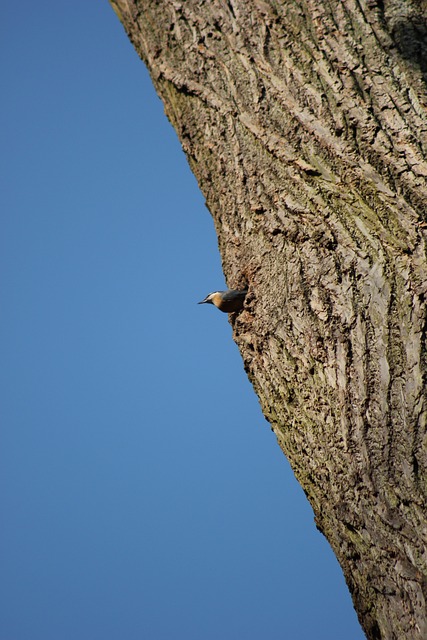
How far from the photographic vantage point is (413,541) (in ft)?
3.80

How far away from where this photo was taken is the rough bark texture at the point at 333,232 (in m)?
1.23

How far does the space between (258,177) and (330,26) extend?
0.40m

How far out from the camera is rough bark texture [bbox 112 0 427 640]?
1.23m

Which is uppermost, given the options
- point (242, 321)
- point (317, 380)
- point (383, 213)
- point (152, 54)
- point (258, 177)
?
point (152, 54)

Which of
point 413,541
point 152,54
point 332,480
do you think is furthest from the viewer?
point 152,54

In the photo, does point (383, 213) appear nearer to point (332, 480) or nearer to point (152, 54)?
point (332, 480)

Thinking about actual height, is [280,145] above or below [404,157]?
above

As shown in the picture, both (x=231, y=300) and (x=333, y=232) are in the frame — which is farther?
(x=231, y=300)

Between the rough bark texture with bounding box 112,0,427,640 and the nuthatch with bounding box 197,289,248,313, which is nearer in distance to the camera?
the rough bark texture with bounding box 112,0,427,640

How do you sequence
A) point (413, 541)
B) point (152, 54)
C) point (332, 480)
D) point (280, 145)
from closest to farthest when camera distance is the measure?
1. point (413, 541)
2. point (332, 480)
3. point (280, 145)
4. point (152, 54)

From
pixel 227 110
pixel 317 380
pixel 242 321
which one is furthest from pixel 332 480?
pixel 227 110

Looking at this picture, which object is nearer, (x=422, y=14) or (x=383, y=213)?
(x=383, y=213)

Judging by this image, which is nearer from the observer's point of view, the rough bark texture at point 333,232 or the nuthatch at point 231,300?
the rough bark texture at point 333,232

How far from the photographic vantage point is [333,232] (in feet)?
4.56
